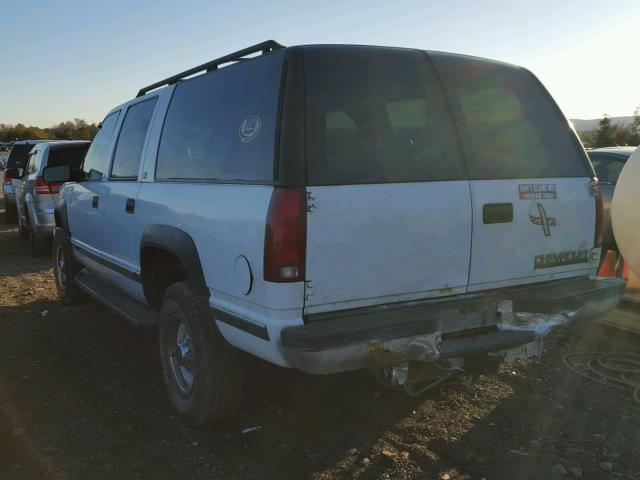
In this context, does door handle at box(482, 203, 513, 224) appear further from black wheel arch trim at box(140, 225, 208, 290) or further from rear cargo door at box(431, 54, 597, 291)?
black wheel arch trim at box(140, 225, 208, 290)

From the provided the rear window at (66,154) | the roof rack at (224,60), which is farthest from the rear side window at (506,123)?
the rear window at (66,154)

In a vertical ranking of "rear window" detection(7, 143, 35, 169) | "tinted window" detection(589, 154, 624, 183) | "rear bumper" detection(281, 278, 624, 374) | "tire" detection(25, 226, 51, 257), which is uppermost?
"rear window" detection(7, 143, 35, 169)

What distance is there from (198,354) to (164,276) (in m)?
0.99

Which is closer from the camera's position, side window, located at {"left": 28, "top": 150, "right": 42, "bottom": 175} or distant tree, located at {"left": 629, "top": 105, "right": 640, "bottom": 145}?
side window, located at {"left": 28, "top": 150, "right": 42, "bottom": 175}

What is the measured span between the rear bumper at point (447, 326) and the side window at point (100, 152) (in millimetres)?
3158

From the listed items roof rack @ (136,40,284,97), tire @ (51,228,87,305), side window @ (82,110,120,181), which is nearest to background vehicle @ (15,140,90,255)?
tire @ (51,228,87,305)

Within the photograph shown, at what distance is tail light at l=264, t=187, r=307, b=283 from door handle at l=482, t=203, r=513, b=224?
3.35 ft

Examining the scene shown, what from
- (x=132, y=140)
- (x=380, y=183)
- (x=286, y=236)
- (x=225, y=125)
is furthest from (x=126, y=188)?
(x=380, y=183)

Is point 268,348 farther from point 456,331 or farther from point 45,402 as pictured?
point 45,402

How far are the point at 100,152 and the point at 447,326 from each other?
3.76m

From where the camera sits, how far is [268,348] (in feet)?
8.79

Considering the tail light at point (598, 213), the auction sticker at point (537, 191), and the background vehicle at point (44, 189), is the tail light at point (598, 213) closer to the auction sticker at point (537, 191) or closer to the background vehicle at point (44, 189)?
the auction sticker at point (537, 191)

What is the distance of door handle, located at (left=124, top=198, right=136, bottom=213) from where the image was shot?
161 inches

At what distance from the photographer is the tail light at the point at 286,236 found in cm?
258
